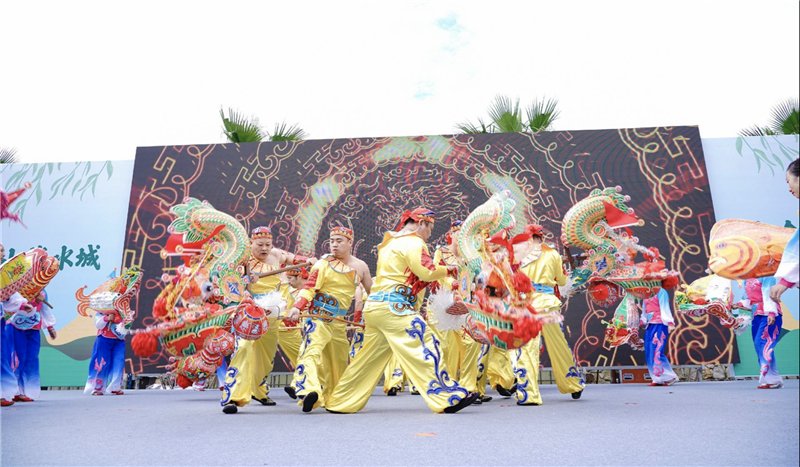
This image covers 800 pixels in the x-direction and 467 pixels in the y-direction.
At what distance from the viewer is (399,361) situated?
4695 millimetres

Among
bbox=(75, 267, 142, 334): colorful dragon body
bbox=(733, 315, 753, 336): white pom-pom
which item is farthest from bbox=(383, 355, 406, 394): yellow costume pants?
bbox=(733, 315, 753, 336): white pom-pom

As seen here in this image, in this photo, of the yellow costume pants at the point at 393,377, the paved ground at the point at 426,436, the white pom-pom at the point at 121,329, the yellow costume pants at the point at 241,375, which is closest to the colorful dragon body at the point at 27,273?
the paved ground at the point at 426,436

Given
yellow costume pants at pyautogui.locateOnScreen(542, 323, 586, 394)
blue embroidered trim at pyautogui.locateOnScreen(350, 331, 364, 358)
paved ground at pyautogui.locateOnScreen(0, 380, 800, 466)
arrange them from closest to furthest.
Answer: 1. paved ground at pyautogui.locateOnScreen(0, 380, 800, 466)
2. yellow costume pants at pyautogui.locateOnScreen(542, 323, 586, 394)
3. blue embroidered trim at pyautogui.locateOnScreen(350, 331, 364, 358)

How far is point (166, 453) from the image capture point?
3037mm

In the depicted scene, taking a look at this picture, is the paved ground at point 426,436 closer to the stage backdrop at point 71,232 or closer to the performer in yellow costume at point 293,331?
the performer in yellow costume at point 293,331

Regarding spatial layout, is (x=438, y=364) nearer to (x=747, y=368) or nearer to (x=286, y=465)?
(x=286, y=465)

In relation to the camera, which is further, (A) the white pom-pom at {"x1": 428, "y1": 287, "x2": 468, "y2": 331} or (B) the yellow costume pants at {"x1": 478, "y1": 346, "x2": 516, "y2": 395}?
(B) the yellow costume pants at {"x1": 478, "y1": 346, "x2": 516, "y2": 395}

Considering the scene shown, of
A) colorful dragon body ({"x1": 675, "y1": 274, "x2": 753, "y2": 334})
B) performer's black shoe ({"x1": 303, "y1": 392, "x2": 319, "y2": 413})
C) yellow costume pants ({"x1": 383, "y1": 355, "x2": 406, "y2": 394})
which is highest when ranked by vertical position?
colorful dragon body ({"x1": 675, "y1": 274, "x2": 753, "y2": 334})

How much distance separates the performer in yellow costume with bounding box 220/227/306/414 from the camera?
5.08 m

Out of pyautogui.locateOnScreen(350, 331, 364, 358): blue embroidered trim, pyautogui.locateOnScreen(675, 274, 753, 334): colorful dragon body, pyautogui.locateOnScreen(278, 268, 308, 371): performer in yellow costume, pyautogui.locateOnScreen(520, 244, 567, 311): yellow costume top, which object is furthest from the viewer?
pyautogui.locateOnScreen(675, 274, 753, 334): colorful dragon body

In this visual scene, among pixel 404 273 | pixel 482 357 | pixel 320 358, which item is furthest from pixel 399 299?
pixel 482 357

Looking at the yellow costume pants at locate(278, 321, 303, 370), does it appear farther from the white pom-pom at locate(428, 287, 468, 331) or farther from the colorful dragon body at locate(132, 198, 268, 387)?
the white pom-pom at locate(428, 287, 468, 331)

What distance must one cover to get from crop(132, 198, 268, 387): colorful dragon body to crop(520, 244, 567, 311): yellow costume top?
97.5 inches

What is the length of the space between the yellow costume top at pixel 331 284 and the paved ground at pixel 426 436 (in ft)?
2.97
